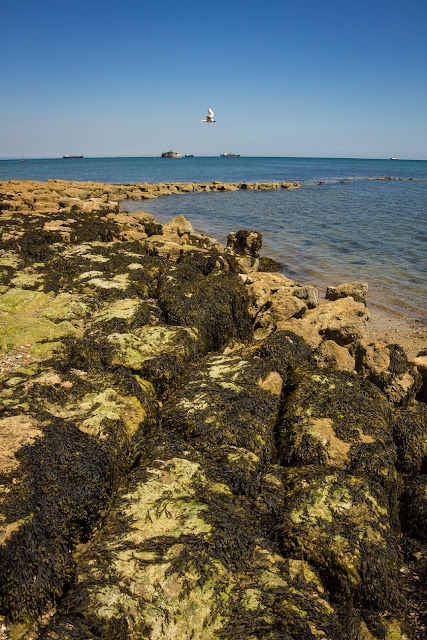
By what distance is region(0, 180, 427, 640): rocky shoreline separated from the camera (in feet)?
9.45

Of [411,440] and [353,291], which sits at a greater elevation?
[353,291]

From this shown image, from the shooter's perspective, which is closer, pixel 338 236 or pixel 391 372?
pixel 391 372

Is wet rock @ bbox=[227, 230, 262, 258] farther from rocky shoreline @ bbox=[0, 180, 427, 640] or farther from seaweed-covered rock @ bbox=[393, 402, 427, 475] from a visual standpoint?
seaweed-covered rock @ bbox=[393, 402, 427, 475]

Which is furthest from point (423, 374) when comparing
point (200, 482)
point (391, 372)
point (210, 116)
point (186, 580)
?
point (210, 116)

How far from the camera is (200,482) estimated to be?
379 centimetres

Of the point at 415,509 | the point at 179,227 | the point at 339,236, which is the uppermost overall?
the point at 179,227

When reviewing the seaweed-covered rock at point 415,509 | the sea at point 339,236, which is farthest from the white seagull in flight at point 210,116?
the seaweed-covered rock at point 415,509

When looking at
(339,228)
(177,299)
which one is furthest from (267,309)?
(339,228)

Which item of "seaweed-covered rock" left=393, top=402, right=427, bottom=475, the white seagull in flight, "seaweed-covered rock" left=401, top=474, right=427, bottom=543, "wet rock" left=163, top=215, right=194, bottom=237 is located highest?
the white seagull in flight

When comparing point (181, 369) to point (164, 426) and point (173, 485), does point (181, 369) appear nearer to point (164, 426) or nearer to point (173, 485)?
point (164, 426)

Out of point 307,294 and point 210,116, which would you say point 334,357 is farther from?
point 210,116

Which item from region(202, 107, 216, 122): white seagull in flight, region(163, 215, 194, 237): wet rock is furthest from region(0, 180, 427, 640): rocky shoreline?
region(202, 107, 216, 122): white seagull in flight

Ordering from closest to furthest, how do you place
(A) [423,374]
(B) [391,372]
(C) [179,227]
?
(B) [391,372] → (A) [423,374] → (C) [179,227]

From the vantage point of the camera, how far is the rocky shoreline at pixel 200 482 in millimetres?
2881
